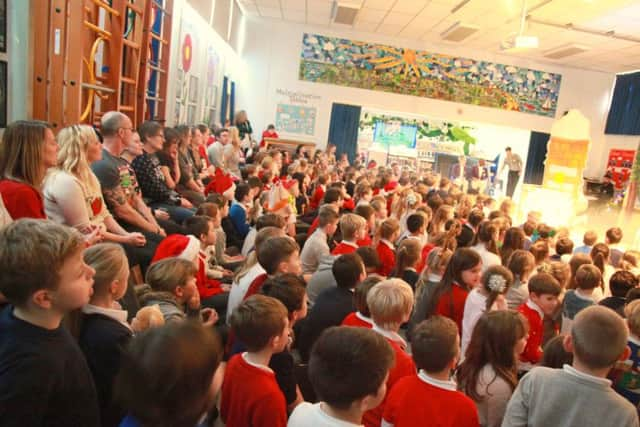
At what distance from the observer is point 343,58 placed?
12.1m

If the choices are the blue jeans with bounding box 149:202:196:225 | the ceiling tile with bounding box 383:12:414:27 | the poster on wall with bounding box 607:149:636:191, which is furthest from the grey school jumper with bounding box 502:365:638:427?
the poster on wall with bounding box 607:149:636:191

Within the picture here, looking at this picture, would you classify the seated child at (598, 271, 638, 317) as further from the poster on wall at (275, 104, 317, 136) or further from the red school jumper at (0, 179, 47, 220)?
the poster on wall at (275, 104, 317, 136)

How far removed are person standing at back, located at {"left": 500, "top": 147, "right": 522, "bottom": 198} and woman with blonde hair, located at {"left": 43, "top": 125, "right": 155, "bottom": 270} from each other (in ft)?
37.2

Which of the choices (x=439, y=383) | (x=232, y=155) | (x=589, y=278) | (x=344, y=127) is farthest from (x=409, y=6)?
(x=439, y=383)

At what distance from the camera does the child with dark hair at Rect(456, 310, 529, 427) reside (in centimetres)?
195

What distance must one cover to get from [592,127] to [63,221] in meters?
14.1

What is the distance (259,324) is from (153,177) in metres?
3.07

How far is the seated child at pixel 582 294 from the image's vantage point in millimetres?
3109

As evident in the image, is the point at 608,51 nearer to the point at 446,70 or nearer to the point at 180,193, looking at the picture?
the point at 446,70

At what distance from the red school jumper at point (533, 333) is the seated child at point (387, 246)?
52.1 inches

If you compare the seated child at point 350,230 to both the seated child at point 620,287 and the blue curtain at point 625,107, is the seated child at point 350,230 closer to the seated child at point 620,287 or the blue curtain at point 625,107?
the seated child at point 620,287

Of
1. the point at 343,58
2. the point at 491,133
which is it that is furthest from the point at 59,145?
the point at 491,133

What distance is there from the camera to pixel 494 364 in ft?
6.46

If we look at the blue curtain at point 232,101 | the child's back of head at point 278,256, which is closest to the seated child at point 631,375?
the child's back of head at point 278,256
